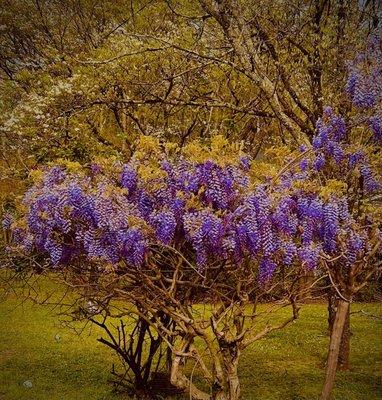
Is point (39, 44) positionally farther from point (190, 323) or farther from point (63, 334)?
point (190, 323)

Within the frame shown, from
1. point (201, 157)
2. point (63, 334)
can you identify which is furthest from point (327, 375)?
point (63, 334)

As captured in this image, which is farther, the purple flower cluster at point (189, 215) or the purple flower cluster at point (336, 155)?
the purple flower cluster at point (336, 155)

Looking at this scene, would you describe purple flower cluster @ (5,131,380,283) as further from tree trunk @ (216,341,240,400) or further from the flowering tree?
tree trunk @ (216,341,240,400)

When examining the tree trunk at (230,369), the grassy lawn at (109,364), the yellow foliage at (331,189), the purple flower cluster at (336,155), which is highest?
the purple flower cluster at (336,155)

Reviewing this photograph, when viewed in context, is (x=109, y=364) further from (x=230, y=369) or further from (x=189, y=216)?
(x=189, y=216)

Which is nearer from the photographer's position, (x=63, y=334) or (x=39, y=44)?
(x=63, y=334)

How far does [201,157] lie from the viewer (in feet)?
18.5

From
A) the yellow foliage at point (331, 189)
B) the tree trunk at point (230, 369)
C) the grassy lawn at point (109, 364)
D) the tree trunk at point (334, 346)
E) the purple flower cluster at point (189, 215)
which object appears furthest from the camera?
the grassy lawn at point (109, 364)

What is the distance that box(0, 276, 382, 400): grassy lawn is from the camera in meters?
11.0

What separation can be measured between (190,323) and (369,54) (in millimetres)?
5881

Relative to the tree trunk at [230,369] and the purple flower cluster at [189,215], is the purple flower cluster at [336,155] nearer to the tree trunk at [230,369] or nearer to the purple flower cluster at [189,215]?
the purple flower cluster at [189,215]

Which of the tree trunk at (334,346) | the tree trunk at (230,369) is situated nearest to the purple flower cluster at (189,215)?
the tree trunk at (230,369)

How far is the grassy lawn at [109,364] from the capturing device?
35.9ft

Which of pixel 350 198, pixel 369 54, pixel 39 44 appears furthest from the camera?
pixel 39 44
